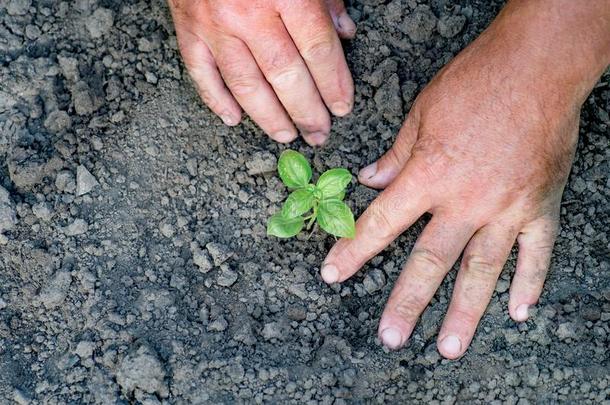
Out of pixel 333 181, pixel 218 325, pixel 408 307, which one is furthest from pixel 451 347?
pixel 218 325

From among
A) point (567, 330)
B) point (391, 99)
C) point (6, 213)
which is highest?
point (391, 99)

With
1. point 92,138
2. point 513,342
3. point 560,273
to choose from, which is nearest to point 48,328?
point 92,138

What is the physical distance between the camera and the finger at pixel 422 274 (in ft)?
9.24

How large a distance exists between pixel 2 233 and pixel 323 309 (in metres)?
1.17

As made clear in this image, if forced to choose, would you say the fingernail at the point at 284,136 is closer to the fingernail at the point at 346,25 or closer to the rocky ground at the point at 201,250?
the rocky ground at the point at 201,250

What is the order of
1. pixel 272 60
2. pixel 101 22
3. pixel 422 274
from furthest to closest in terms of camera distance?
1. pixel 101 22
2. pixel 272 60
3. pixel 422 274

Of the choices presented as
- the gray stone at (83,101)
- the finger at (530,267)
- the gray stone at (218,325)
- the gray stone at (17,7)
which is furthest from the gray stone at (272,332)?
the gray stone at (17,7)

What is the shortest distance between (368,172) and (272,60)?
0.52m

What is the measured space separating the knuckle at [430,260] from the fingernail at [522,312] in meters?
A: 0.29

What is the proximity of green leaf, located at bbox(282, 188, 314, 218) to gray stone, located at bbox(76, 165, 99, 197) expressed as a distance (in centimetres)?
76

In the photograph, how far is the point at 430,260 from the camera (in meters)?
2.81

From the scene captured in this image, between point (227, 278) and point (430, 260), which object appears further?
point (227, 278)

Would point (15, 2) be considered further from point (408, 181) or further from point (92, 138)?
point (408, 181)

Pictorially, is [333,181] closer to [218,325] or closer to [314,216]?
[314,216]
